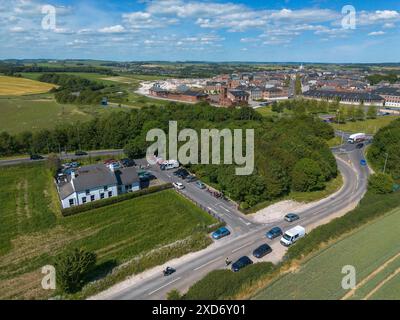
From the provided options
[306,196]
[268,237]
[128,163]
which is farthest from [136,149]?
[268,237]

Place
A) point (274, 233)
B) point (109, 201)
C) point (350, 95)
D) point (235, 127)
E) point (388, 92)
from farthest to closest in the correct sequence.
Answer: point (350, 95) → point (388, 92) → point (235, 127) → point (109, 201) → point (274, 233)

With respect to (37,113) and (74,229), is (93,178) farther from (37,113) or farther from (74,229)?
(37,113)

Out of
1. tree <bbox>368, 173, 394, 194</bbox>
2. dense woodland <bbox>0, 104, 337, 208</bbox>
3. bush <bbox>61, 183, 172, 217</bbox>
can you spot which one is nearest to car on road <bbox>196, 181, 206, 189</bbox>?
dense woodland <bbox>0, 104, 337, 208</bbox>


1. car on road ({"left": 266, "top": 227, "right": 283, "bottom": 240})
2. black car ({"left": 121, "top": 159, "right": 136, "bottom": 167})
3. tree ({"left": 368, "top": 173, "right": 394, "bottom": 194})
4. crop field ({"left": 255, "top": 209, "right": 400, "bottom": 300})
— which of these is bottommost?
car on road ({"left": 266, "top": 227, "right": 283, "bottom": 240})

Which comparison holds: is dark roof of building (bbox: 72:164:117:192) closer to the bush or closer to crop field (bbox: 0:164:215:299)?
the bush

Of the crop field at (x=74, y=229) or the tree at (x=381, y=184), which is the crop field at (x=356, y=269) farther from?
the crop field at (x=74, y=229)

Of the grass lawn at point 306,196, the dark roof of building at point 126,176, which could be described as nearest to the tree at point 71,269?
the dark roof of building at point 126,176
